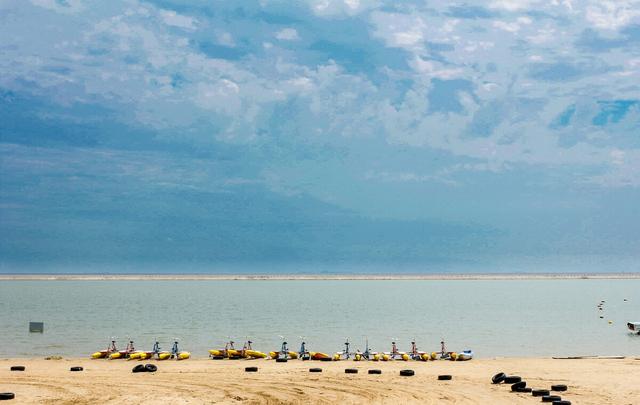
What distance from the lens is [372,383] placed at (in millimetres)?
34562

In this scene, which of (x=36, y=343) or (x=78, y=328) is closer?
(x=36, y=343)

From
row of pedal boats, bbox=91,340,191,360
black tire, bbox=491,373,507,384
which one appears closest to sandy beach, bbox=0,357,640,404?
black tire, bbox=491,373,507,384

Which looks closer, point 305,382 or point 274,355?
point 305,382

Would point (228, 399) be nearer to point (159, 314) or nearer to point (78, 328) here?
point (78, 328)

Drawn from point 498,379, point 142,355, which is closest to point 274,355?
point 142,355

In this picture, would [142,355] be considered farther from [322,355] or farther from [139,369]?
[322,355]

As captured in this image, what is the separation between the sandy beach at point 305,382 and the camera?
30.0m

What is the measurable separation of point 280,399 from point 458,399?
25.7ft

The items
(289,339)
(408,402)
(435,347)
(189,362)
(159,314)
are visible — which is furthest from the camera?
(159,314)

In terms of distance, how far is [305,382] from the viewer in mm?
34906

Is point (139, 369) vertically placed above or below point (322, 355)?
above

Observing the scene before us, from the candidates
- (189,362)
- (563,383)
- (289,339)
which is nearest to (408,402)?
(563,383)

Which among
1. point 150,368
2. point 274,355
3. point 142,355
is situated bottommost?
point 274,355

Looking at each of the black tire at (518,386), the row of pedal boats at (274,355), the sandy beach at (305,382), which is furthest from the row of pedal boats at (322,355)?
the black tire at (518,386)
